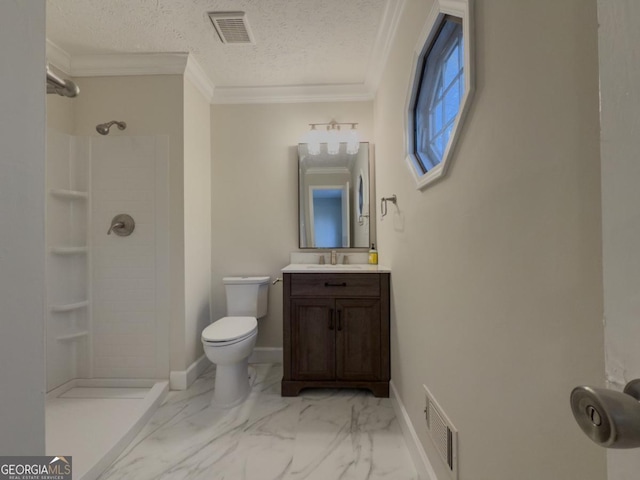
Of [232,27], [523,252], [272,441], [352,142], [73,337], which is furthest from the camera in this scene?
[352,142]

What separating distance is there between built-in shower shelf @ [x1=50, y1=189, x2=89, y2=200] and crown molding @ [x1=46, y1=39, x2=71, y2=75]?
2.94ft

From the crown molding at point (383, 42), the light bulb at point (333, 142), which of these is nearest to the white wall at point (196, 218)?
the light bulb at point (333, 142)

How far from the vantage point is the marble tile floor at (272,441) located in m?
1.33

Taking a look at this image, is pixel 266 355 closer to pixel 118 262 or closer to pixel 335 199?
pixel 118 262

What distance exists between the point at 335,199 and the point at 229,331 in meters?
1.39

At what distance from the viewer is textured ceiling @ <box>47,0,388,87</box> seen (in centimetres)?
167

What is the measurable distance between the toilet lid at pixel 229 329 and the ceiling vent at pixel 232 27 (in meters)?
Answer: 1.96

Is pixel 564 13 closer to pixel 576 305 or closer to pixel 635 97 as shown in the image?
pixel 635 97

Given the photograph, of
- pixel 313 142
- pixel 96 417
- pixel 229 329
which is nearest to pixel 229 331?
pixel 229 329

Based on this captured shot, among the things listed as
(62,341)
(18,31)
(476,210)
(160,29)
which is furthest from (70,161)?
(476,210)

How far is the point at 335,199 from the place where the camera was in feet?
8.43

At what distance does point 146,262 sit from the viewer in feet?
6.95

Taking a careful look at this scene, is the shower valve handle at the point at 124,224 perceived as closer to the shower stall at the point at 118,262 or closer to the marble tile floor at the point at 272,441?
the shower stall at the point at 118,262

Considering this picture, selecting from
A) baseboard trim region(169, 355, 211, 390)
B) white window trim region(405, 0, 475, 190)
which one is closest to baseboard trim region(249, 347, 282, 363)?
baseboard trim region(169, 355, 211, 390)
